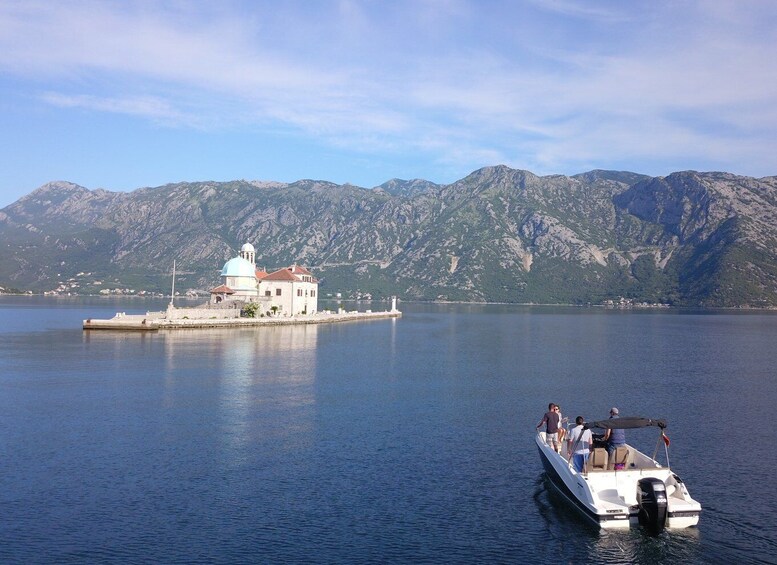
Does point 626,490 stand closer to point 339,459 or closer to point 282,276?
point 339,459

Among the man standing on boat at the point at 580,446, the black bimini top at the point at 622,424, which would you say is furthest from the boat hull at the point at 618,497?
the black bimini top at the point at 622,424

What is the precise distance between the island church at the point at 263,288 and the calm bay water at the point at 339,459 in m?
68.1

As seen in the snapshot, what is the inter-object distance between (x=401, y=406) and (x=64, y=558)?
30072 millimetres

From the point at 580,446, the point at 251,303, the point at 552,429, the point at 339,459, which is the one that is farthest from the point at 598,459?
the point at 251,303

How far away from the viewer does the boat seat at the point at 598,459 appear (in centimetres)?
2947

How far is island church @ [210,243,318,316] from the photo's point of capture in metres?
147

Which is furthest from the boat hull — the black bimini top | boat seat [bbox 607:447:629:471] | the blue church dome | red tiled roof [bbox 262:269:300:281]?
red tiled roof [bbox 262:269:300:281]

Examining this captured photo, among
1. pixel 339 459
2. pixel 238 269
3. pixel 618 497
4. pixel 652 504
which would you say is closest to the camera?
pixel 652 504

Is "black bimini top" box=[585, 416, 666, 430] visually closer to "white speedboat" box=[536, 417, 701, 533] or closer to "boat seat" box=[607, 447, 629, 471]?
"white speedboat" box=[536, 417, 701, 533]

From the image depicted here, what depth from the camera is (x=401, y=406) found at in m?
50.8

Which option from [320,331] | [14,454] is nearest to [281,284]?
A: [320,331]

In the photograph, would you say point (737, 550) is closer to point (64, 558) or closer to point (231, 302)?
point (64, 558)

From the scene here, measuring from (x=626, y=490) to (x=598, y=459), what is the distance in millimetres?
2069

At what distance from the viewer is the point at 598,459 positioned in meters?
29.5
